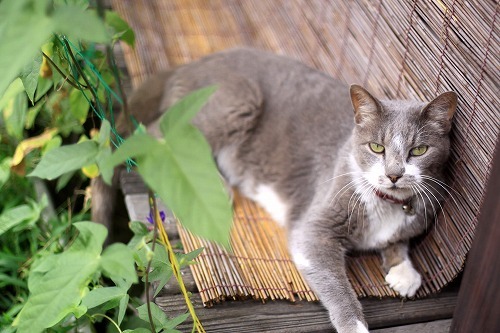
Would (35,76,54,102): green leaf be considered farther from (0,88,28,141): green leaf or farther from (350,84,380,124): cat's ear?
(350,84,380,124): cat's ear

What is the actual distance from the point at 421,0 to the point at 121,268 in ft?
4.60

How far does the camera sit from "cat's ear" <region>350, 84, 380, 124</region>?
1927mm

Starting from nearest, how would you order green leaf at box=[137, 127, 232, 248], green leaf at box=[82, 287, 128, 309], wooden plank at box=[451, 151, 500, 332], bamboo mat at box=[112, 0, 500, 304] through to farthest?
1. green leaf at box=[137, 127, 232, 248]
2. wooden plank at box=[451, 151, 500, 332]
3. green leaf at box=[82, 287, 128, 309]
4. bamboo mat at box=[112, 0, 500, 304]

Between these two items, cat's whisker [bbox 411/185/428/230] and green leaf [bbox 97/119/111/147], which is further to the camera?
cat's whisker [bbox 411/185/428/230]

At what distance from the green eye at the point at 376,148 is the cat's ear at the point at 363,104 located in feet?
0.31

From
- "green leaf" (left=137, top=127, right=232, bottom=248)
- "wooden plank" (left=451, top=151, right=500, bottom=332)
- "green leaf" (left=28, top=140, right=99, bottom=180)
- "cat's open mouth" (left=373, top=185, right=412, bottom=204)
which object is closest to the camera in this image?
"green leaf" (left=137, top=127, right=232, bottom=248)

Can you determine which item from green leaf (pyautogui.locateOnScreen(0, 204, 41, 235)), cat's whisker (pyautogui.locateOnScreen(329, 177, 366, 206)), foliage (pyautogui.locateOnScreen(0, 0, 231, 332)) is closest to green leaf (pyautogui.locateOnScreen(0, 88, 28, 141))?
foliage (pyautogui.locateOnScreen(0, 0, 231, 332))

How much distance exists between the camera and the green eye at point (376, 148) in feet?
6.42

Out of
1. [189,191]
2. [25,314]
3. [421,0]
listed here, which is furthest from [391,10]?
[25,314]

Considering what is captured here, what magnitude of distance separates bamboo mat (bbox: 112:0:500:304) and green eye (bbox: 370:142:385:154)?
242mm

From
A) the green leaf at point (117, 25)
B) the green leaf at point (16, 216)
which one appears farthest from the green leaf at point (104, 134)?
the green leaf at point (16, 216)

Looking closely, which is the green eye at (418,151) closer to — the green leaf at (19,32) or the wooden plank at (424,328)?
the wooden plank at (424,328)

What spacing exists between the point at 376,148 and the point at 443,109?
259 millimetres

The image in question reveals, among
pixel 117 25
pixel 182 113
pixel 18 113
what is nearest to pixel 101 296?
pixel 182 113
